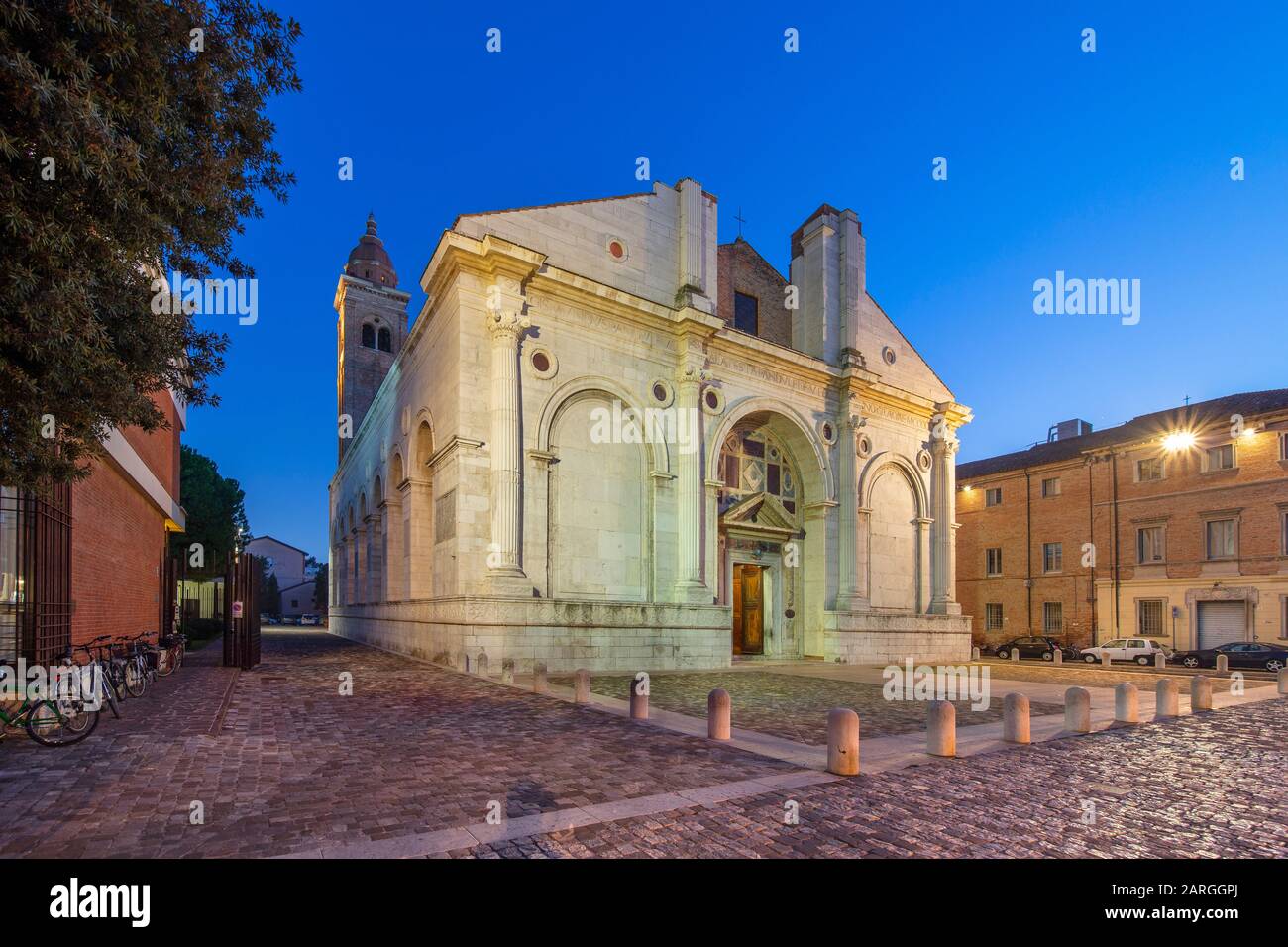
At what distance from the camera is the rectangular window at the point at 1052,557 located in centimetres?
3566

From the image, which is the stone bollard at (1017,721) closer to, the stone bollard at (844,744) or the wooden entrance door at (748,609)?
the stone bollard at (844,744)

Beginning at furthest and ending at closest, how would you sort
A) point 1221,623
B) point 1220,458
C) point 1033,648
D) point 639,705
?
Result: 1. point 1033,648
2. point 1220,458
3. point 1221,623
4. point 639,705

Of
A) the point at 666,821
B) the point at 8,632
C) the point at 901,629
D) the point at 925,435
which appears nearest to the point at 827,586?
the point at 901,629

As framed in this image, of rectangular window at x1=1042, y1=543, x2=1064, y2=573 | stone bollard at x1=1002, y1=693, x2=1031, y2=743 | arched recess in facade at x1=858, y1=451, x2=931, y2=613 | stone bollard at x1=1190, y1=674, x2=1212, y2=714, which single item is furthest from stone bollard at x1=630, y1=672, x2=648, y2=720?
rectangular window at x1=1042, y1=543, x2=1064, y2=573

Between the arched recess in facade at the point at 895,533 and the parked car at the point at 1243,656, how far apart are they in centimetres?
1047

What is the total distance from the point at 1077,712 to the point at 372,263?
153ft

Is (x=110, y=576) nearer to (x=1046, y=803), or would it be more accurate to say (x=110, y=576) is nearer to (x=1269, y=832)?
(x=1046, y=803)

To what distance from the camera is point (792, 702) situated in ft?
40.4

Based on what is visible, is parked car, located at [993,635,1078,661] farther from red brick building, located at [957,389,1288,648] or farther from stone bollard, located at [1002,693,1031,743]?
stone bollard, located at [1002,693,1031,743]

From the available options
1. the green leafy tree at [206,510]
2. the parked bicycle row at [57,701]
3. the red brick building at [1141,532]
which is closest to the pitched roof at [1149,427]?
the red brick building at [1141,532]

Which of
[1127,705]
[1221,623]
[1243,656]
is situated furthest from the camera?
[1221,623]

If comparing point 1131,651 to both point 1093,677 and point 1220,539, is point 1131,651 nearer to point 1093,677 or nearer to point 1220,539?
point 1220,539

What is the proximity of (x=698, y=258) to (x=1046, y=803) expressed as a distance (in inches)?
687

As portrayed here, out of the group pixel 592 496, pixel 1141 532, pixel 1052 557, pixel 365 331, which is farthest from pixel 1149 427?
pixel 365 331
